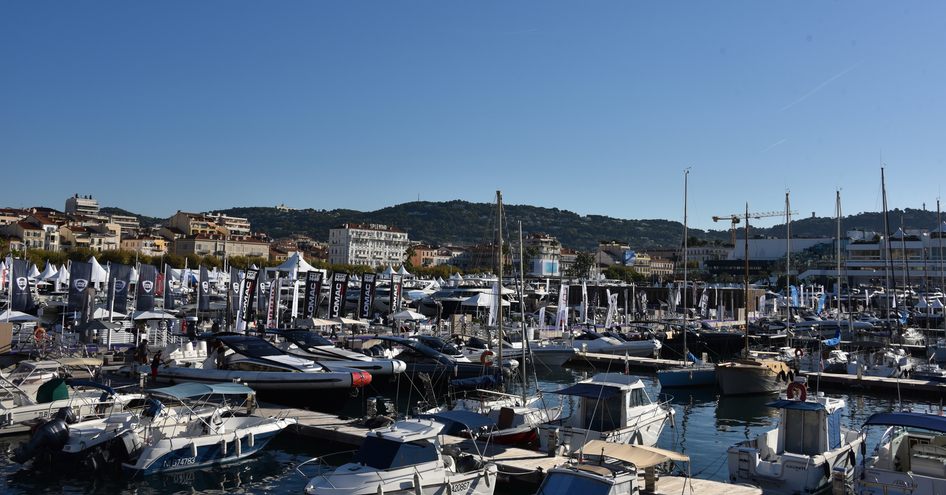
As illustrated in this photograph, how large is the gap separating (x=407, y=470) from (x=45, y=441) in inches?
394

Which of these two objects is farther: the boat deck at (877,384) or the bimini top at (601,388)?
the boat deck at (877,384)

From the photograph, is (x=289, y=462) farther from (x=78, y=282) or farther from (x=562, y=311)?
(x=562, y=311)

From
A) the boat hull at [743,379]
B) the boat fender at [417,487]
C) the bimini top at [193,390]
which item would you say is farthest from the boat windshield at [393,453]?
the boat hull at [743,379]

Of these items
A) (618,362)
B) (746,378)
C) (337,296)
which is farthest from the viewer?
(337,296)

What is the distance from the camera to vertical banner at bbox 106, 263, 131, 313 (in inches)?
1558

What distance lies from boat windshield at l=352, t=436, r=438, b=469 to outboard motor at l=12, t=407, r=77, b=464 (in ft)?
27.6

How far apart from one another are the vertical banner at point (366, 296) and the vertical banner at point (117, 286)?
1403 centimetres

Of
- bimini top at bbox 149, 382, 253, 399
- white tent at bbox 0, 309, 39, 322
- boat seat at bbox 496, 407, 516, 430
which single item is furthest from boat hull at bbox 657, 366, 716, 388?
white tent at bbox 0, 309, 39, 322

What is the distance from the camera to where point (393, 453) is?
56.5ft

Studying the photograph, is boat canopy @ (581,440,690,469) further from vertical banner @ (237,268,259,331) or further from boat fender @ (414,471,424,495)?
vertical banner @ (237,268,259,331)

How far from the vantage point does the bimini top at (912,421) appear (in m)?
18.0

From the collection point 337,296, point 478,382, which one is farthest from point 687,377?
point 337,296

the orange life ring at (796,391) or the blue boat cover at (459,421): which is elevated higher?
the orange life ring at (796,391)

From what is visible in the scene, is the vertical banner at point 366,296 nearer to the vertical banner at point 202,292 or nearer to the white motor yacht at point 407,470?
the vertical banner at point 202,292
